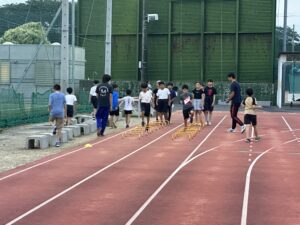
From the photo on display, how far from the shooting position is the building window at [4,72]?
3456 cm

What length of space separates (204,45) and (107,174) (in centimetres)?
3931

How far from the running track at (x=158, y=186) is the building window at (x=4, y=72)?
2049 centimetres

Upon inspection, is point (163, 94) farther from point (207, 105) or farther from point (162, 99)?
point (207, 105)

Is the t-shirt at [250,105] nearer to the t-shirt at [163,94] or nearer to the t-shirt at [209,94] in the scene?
the t-shirt at [209,94]

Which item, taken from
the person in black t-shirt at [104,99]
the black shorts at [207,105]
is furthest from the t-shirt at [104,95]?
the black shorts at [207,105]

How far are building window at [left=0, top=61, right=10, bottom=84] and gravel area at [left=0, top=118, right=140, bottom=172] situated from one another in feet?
44.1

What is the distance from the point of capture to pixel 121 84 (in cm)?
4994

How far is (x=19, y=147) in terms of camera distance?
15.6m

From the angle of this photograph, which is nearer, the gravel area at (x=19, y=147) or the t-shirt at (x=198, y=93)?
the gravel area at (x=19, y=147)

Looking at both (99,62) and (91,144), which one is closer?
(91,144)

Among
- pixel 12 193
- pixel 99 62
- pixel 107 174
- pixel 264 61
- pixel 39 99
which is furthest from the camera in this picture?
pixel 99 62

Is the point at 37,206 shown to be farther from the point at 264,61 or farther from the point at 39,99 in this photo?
the point at 264,61

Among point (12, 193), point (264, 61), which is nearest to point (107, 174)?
point (12, 193)

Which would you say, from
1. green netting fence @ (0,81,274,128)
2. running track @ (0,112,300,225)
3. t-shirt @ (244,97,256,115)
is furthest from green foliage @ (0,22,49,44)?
running track @ (0,112,300,225)
